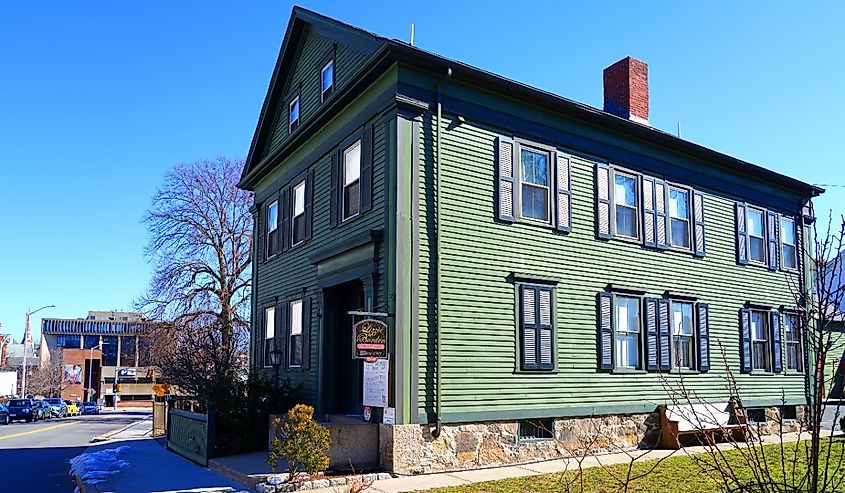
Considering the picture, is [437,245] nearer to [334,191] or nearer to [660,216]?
[334,191]

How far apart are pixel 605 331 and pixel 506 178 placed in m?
4.32

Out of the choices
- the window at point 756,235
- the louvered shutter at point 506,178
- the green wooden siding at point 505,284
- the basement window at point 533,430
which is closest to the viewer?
the green wooden siding at point 505,284

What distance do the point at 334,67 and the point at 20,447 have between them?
18.0 meters

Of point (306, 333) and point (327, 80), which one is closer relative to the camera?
point (306, 333)

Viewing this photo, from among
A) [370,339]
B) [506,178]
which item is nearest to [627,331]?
[506,178]

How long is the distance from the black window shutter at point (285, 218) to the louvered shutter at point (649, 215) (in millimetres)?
9208

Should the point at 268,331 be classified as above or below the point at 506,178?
below

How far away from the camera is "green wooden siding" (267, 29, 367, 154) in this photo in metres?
17.6

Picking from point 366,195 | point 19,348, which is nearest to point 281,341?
point 366,195

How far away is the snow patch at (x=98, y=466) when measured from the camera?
15852 mm

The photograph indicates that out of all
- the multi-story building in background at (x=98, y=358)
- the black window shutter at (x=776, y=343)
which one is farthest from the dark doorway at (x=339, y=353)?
the multi-story building in background at (x=98, y=358)

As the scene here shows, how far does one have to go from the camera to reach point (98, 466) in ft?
58.0

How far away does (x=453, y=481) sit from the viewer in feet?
42.5

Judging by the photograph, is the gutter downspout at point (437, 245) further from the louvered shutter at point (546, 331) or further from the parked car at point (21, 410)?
the parked car at point (21, 410)
